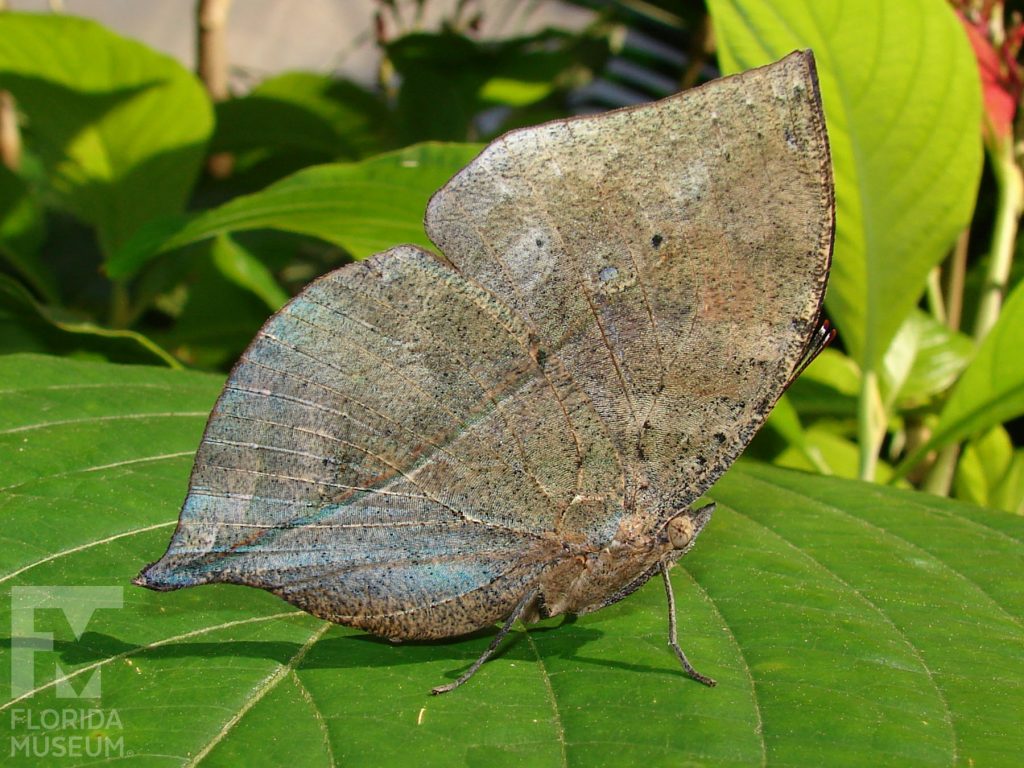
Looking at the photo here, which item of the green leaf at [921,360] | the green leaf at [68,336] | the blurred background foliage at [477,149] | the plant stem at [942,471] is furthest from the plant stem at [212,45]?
the plant stem at [942,471]

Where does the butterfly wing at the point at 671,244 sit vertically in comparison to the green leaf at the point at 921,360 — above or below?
above

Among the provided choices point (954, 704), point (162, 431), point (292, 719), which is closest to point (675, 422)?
point (954, 704)

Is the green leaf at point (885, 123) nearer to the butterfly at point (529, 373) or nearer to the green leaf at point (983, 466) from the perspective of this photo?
the green leaf at point (983, 466)

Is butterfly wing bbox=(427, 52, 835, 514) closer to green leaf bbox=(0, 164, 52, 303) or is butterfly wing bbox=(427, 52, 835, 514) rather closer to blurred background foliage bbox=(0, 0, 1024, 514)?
blurred background foliage bbox=(0, 0, 1024, 514)

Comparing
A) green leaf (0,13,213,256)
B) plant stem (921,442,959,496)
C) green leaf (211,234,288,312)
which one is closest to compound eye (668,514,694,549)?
plant stem (921,442,959,496)

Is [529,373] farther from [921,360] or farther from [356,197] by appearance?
[921,360]

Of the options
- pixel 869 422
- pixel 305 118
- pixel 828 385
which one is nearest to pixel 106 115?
pixel 305 118
